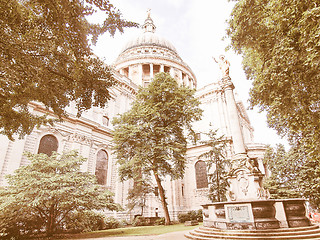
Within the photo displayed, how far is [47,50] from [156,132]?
12.0 metres

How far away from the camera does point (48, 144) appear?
19.3 m

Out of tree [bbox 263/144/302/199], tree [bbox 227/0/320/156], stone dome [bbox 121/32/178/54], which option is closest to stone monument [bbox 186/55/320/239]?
tree [bbox 227/0/320/156]

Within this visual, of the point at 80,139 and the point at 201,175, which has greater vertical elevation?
the point at 80,139

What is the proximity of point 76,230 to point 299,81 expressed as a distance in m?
16.9

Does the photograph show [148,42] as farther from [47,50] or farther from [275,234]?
[275,234]

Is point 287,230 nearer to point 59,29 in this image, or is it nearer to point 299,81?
point 299,81

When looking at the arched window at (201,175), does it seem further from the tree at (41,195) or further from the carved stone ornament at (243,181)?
the carved stone ornament at (243,181)

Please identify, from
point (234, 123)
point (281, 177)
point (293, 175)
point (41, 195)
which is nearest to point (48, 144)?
point (41, 195)

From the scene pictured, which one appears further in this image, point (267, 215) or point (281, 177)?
point (281, 177)

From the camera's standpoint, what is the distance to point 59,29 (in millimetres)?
5316

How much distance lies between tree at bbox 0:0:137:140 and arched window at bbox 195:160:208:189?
2523cm

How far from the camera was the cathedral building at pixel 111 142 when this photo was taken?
1672 cm

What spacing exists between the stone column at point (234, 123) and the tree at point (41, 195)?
371 inches

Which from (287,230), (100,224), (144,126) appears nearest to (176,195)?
(100,224)
